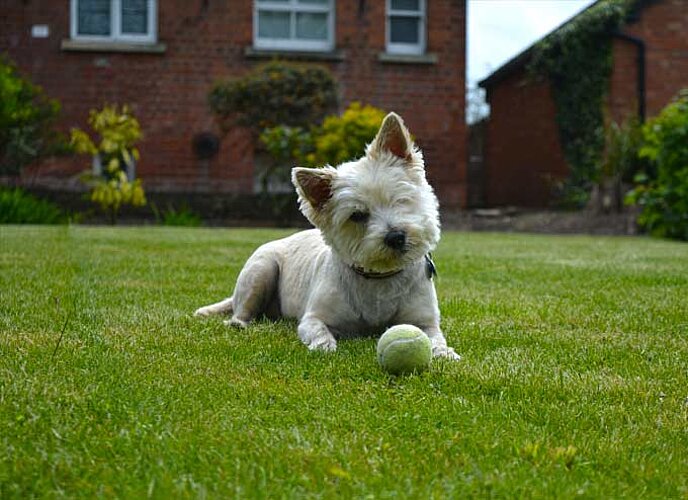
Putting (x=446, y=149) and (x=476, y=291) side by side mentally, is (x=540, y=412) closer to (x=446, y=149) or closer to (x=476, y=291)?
(x=476, y=291)

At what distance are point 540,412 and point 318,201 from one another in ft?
5.94

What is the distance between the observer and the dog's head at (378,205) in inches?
168

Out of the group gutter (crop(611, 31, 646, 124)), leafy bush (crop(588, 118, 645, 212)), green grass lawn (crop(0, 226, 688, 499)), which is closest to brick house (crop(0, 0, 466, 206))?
leafy bush (crop(588, 118, 645, 212))

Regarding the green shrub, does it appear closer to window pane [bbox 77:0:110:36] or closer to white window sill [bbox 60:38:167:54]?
white window sill [bbox 60:38:167:54]

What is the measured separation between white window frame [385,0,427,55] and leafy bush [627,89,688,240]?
5506mm

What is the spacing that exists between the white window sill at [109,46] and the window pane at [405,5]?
4623mm

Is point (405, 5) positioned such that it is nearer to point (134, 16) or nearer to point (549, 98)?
point (549, 98)

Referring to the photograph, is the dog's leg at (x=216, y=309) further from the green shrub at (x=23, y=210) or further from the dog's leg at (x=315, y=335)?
the green shrub at (x=23, y=210)

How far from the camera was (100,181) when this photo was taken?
1606 cm

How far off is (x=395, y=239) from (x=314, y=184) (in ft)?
1.67

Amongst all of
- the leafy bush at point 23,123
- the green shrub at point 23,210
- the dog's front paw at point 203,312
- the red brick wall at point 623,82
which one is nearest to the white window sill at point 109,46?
the leafy bush at point 23,123

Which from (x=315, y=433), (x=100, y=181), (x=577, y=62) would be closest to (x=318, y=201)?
(x=315, y=433)

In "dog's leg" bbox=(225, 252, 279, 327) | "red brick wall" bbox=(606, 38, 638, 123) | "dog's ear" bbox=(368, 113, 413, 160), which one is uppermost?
"red brick wall" bbox=(606, 38, 638, 123)

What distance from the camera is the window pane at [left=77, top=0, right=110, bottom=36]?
17797 mm
